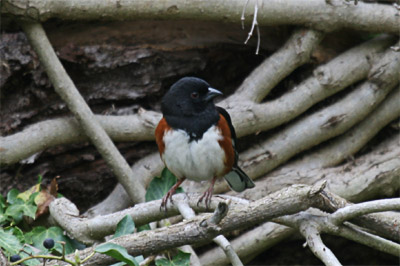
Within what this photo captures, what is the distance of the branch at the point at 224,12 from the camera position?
4.27 m

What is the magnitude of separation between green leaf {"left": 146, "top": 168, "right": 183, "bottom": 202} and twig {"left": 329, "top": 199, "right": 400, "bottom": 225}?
157cm

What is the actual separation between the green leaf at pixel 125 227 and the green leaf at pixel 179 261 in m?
0.36

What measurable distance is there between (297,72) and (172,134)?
1.63 m

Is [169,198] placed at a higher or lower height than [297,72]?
lower

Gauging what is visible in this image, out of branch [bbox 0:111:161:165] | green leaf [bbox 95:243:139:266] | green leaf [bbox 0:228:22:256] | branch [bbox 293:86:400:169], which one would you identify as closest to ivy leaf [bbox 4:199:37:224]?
branch [bbox 0:111:161:165]

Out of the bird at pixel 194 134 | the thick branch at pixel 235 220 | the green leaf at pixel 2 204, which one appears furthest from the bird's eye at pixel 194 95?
the green leaf at pixel 2 204

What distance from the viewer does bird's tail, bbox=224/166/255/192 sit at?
4.26 meters

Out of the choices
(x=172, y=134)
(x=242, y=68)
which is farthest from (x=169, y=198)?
(x=242, y=68)

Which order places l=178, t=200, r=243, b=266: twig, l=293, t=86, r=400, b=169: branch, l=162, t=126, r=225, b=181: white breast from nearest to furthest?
l=178, t=200, r=243, b=266: twig, l=162, t=126, r=225, b=181: white breast, l=293, t=86, r=400, b=169: branch

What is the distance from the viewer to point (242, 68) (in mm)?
5188

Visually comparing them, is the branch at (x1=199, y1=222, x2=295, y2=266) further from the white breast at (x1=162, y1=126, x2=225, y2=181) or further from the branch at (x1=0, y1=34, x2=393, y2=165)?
the white breast at (x1=162, y1=126, x2=225, y2=181)

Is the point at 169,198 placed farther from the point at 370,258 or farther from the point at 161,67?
the point at 370,258

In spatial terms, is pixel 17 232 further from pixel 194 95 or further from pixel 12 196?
pixel 194 95

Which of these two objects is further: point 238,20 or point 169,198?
point 238,20
